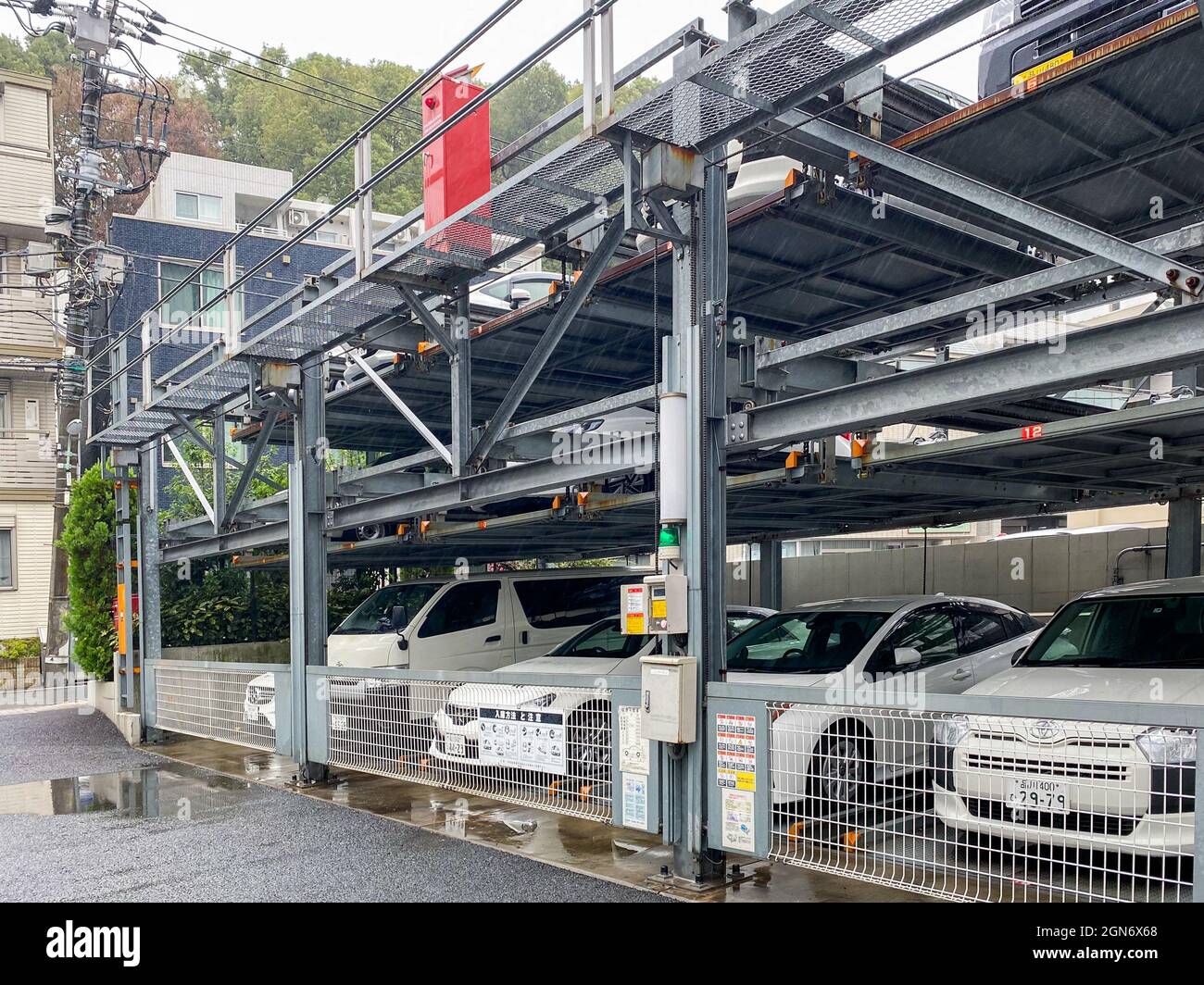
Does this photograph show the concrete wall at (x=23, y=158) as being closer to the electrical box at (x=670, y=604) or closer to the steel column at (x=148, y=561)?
the steel column at (x=148, y=561)

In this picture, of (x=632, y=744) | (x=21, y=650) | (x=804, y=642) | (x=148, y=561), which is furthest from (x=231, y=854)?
(x=21, y=650)

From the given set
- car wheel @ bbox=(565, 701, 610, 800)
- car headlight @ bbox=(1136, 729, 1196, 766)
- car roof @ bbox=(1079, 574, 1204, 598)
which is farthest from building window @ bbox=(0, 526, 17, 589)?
car headlight @ bbox=(1136, 729, 1196, 766)

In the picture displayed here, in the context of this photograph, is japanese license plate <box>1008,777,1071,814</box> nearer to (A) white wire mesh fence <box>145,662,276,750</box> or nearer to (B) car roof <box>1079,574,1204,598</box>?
(B) car roof <box>1079,574,1204,598</box>

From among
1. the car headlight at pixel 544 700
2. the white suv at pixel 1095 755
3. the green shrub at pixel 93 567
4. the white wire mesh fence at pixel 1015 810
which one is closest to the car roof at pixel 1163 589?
the white suv at pixel 1095 755

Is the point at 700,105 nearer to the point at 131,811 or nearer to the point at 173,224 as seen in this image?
the point at 131,811

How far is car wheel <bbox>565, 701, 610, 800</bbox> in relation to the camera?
6.73 meters

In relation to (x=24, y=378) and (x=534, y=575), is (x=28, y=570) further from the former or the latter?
(x=534, y=575)

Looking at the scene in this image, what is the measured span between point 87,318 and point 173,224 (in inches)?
333

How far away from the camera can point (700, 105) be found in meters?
5.50

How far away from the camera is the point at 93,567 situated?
49.9 ft

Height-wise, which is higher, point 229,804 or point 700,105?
point 700,105

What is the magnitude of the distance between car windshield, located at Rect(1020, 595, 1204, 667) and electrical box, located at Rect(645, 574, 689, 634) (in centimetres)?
254

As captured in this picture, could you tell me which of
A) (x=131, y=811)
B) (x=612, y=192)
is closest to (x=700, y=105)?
(x=612, y=192)

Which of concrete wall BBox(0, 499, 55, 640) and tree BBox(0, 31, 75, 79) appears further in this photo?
tree BBox(0, 31, 75, 79)
